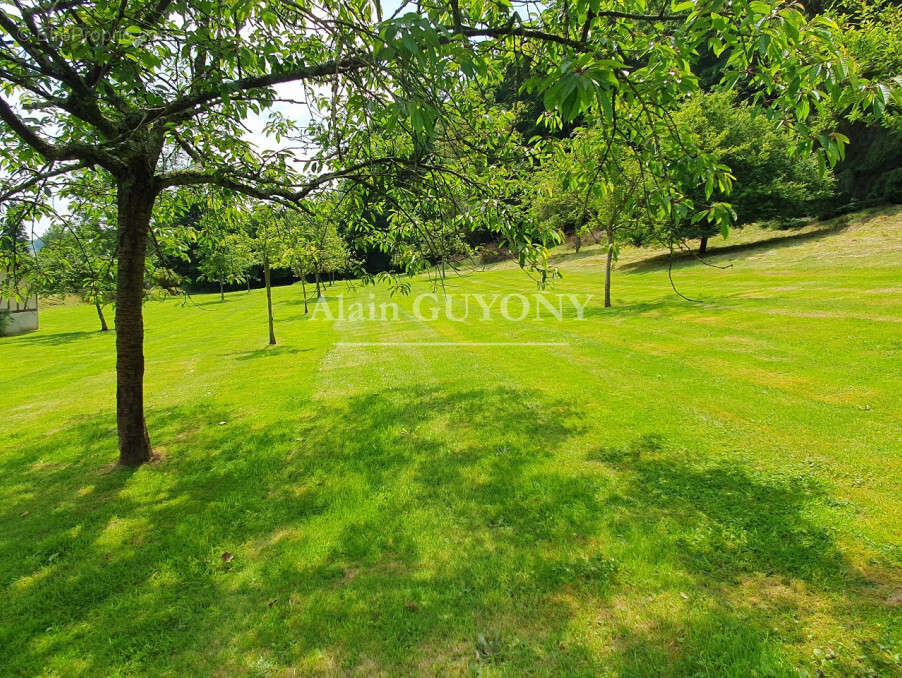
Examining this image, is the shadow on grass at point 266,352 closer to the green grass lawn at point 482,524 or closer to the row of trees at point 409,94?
the green grass lawn at point 482,524

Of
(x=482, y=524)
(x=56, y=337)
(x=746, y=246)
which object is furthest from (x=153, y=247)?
(x=746, y=246)

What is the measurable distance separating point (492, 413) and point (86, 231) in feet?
26.9

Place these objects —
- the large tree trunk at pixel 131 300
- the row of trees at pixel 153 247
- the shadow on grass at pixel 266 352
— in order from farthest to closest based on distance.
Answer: the shadow on grass at pixel 266 352 < the row of trees at pixel 153 247 < the large tree trunk at pixel 131 300

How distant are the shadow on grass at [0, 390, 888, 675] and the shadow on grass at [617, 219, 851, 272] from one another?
22753 mm

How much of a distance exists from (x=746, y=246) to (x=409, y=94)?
33.8 m

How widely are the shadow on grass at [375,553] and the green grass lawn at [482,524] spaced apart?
2cm

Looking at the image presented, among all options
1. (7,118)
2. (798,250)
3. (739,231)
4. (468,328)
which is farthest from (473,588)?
(739,231)

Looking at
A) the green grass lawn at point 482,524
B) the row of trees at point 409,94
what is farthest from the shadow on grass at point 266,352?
the row of trees at point 409,94

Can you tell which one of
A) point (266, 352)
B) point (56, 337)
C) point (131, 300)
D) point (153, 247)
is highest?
point (153, 247)

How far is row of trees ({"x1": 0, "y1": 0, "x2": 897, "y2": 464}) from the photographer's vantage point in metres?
2.68

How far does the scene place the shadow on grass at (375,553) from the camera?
9.09ft

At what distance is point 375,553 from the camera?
373 centimetres

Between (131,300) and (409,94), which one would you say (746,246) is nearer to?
(409,94)

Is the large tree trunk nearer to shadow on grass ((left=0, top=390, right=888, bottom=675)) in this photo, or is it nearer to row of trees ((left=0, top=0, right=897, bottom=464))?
row of trees ((left=0, top=0, right=897, bottom=464))
